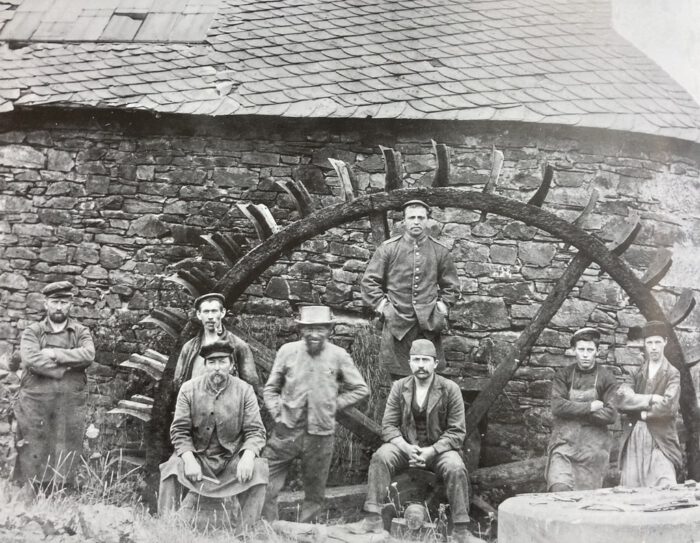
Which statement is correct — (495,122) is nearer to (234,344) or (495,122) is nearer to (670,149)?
(670,149)

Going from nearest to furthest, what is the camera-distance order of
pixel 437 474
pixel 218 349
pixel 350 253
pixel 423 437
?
1. pixel 218 349
2. pixel 437 474
3. pixel 423 437
4. pixel 350 253

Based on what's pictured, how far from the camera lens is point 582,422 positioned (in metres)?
5.29

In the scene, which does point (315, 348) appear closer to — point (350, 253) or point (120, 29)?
point (350, 253)

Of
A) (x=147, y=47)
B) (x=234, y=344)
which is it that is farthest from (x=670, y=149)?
(x=147, y=47)

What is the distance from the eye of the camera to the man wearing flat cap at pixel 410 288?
5434 millimetres

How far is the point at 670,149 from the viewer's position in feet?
22.8

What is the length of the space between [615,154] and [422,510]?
3.74 metres

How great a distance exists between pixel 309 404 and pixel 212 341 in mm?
782

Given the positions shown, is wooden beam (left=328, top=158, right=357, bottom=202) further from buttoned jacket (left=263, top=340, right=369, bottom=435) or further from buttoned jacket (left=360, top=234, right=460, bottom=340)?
buttoned jacket (left=263, top=340, right=369, bottom=435)

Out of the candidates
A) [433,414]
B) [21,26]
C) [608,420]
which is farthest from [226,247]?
[21,26]

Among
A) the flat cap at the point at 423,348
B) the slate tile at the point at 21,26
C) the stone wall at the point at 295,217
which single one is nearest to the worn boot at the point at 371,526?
the flat cap at the point at 423,348

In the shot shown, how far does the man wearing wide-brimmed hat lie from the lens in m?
5.06

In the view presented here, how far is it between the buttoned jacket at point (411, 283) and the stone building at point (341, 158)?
1460 millimetres

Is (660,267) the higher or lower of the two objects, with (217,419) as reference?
higher
